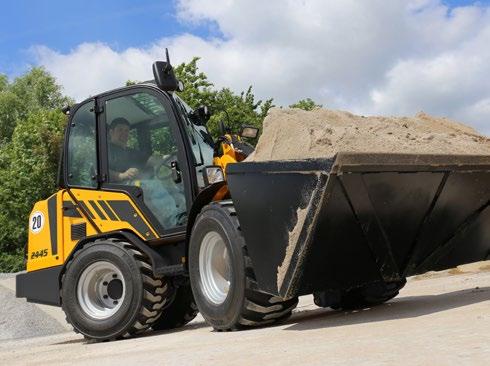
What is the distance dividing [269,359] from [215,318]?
176cm

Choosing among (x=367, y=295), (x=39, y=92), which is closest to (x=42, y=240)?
(x=367, y=295)

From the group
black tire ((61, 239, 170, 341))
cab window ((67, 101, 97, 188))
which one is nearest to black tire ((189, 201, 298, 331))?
black tire ((61, 239, 170, 341))

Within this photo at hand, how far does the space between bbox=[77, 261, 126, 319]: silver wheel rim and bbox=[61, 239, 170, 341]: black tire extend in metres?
0.04

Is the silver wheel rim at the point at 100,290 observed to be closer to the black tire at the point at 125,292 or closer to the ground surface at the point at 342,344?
the black tire at the point at 125,292

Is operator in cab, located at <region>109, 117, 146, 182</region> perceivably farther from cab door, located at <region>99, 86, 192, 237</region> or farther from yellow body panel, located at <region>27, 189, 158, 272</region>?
yellow body panel, located at <region>27, 189, 158, 272</region>

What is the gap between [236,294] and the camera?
16.1 ft

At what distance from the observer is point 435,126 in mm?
5531

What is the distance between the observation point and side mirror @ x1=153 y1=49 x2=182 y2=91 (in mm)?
6027

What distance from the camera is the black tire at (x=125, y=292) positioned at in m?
6.25

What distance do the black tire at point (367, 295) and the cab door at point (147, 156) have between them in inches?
73.2

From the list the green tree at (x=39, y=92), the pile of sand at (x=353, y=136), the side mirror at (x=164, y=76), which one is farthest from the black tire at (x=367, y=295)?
the green tree at (x=39, y=92)

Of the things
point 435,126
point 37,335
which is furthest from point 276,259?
point 37,335

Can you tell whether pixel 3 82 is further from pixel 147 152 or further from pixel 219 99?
pixel 147 152

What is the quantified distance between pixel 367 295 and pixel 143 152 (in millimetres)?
2706
